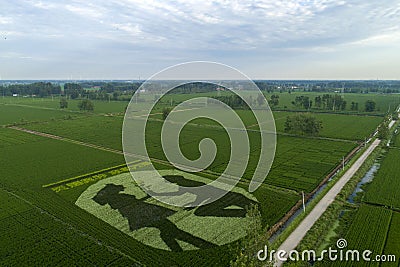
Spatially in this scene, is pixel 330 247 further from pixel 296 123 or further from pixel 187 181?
pixel 296 123

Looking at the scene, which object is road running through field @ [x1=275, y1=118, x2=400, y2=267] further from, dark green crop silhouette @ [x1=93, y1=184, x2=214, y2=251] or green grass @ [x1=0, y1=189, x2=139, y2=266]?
green grass @ [x1=0, y1=189, x2=139, y2=266]

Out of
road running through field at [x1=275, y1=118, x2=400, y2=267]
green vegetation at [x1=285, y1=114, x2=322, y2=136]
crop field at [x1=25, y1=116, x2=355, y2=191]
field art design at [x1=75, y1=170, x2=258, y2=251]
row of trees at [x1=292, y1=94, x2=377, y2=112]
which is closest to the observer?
road running through field at [x1=275, y1=118, x2=400, y2=267]

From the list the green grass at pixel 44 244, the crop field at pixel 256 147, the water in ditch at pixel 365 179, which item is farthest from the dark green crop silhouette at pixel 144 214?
the water in ditch at pixel 365 179

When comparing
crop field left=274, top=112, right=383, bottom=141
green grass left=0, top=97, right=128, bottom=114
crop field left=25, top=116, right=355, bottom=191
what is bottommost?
crop field left=25, top=116, right=355, bottom=191

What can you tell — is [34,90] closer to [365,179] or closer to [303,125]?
[303,125]

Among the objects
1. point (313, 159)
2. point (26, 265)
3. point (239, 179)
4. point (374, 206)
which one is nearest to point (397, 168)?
point (313, 159)

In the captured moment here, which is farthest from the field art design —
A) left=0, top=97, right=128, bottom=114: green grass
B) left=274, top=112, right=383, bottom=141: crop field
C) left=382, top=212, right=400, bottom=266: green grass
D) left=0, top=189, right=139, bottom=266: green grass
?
left=0, top=97, right=128, bottom=114: green grass

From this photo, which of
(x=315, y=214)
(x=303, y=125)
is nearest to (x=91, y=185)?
(x=315, y=214)
